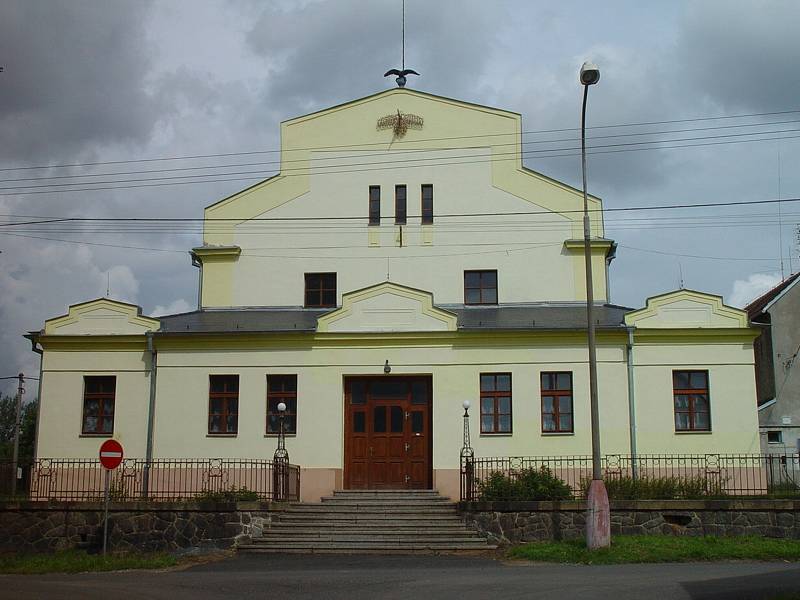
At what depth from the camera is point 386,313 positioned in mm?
26844

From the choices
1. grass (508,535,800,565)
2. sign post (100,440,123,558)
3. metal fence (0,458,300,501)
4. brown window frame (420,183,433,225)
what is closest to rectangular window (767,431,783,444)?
grass (508,535,800,565)

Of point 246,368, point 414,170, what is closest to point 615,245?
point 414,170

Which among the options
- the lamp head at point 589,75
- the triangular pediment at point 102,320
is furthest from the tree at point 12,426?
the lamp head at point 589,75

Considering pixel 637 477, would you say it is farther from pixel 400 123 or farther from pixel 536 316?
pixel 400 123

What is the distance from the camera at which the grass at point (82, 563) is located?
18828mm

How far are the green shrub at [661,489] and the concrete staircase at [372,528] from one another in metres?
3.35

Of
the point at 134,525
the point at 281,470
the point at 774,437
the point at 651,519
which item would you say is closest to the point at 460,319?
the point at 281,470

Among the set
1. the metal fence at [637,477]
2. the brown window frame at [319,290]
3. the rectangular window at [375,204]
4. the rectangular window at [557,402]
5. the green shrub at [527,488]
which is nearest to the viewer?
the green shrub at [527,488]

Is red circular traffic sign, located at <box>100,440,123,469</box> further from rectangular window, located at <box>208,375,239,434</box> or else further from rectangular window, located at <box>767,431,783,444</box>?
rectangular window, located at <box>767,431,783,444</box>

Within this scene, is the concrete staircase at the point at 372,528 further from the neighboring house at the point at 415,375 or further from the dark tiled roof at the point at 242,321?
the dark tiled roof at the point at 242,321

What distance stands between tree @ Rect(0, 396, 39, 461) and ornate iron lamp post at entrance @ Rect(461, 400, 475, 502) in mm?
52817

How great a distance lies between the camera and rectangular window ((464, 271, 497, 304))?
29844 mm

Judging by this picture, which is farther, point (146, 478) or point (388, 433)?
point (388, 433)

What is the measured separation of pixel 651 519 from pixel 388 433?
335 inches
